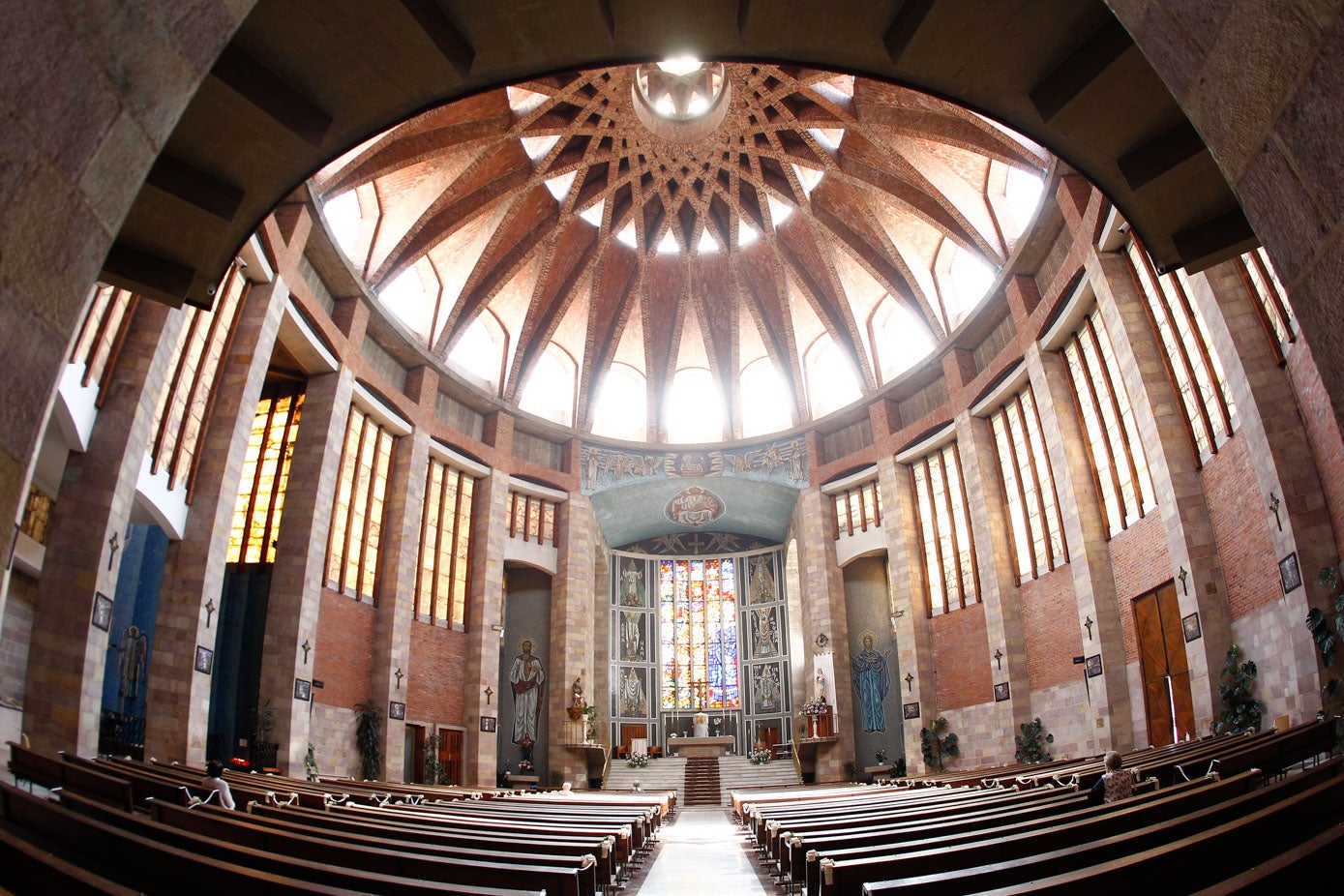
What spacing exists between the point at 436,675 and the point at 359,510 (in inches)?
185

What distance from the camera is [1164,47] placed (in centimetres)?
288

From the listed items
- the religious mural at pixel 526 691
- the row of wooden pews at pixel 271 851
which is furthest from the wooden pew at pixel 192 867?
the religious mural at pixel 526 691

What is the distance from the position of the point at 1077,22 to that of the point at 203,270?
18.1 ft

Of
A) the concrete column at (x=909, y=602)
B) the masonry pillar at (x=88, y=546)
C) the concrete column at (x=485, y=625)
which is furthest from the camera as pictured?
the concrete column at (x=485, y=625)

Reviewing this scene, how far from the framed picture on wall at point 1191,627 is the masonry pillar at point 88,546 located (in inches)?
591

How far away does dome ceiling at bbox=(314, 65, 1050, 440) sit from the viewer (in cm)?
1923

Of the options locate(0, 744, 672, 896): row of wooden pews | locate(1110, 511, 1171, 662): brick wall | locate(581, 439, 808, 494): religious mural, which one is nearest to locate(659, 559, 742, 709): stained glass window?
locate(581, 439, 808, 494): religious mural

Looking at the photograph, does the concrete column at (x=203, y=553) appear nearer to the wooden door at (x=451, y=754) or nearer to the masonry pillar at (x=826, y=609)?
the wooden door at (x=451, y=754)

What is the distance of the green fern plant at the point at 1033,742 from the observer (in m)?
16.7

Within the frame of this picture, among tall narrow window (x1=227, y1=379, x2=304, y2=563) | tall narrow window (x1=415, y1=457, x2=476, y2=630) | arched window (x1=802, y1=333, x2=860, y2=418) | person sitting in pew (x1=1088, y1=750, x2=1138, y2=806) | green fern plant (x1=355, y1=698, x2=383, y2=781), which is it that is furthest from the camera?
arched window (x1=802, y1=333, x2=860, y2=418)

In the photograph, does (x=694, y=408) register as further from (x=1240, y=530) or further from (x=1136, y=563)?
(x=1240, y=530)

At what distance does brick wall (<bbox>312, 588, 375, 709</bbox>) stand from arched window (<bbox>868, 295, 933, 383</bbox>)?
15.5 meters

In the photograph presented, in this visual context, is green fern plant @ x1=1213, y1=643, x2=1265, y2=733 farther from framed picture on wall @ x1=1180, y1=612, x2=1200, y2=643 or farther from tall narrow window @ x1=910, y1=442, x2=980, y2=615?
tall narrow window @ x1=910, y1=442, x2=980, y2=615

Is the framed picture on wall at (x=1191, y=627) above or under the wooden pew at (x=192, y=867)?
above
